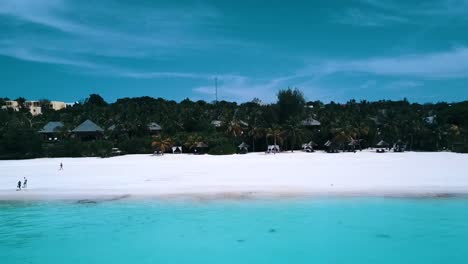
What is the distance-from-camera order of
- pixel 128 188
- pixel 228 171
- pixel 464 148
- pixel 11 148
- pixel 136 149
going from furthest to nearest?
1. pixel 136 149
2. pixel 11 148
3. pixel 464 148
4. pixel 228 171
5. pixel 128 188

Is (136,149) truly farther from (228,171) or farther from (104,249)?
(104,249)

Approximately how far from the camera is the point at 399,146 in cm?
5859

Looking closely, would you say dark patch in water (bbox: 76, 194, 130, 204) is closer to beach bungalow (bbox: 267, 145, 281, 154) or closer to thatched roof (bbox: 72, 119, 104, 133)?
beach bungalow (bbox: 267, 145, 281, 154)

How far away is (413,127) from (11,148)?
5073cm

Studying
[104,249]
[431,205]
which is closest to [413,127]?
[431,205]

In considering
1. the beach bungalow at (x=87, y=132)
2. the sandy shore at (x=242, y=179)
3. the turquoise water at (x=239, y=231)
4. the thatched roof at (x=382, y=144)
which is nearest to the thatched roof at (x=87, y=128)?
the beach bungalow at (x=87, y=132)

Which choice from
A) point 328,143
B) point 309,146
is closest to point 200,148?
point 309,146

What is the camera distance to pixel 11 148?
5575 centimetres

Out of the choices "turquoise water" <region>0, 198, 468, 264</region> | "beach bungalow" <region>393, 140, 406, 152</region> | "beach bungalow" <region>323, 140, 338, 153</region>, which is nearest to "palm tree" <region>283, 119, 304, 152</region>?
"beach bungalow" <region>323, 140, 338, 153</region>

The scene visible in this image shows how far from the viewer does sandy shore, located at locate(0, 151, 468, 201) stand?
2733cm

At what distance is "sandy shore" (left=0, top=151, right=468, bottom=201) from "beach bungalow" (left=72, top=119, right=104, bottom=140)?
884 inches

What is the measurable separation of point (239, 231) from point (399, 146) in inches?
1738

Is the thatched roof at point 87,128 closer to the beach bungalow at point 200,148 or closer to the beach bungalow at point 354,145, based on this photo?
the beach bungalow at point 200,148

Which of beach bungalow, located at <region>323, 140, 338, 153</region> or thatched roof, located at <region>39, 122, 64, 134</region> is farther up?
thatched roof, located at <region>39, 122, 64, 134</region>
